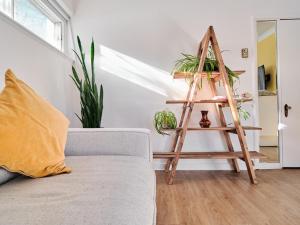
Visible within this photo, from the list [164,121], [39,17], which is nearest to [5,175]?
[164,121]

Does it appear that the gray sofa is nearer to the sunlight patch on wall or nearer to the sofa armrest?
the sofa armrest

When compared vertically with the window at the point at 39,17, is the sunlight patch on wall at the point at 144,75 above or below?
below

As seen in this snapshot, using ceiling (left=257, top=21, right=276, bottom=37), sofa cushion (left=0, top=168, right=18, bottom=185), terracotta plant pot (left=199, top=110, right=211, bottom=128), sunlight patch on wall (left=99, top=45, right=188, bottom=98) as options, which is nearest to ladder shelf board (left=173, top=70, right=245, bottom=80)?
sunlight patch on wall (left=99, top=45, right=188, bottom=98)

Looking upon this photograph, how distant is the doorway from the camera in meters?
3.03

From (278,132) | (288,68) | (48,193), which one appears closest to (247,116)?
(278,132)

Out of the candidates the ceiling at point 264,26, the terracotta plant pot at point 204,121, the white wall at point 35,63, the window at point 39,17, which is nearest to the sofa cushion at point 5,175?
the white wall at point 35,63

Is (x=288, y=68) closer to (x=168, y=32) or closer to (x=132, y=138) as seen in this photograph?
(x=168, y=32)

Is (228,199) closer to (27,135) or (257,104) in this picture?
(257,104)

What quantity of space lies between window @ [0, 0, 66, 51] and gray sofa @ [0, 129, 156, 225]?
4.46 feet

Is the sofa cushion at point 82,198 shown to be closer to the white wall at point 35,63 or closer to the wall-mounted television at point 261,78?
the white wall at point 35,63

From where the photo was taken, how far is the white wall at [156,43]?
2.97m

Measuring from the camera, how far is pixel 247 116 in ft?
9.66

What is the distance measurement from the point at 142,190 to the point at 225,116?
2.31 metres

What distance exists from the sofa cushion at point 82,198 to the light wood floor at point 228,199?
2.49 ft
